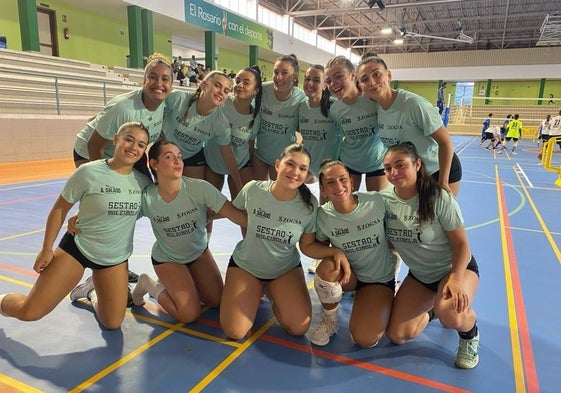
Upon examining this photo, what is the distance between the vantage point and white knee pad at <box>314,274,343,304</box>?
2.85m

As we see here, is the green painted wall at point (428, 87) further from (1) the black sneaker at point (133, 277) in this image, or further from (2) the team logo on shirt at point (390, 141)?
(1) the black sneaker at point (133, 277)

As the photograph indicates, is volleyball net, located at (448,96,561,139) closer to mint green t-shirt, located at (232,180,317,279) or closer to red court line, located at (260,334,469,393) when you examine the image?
mint green t-shirt, located at (232,180,317,279)

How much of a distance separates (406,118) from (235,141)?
1.53 meters

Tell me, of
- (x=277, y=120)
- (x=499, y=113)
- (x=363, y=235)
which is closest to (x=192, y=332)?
(x=363, y=235)

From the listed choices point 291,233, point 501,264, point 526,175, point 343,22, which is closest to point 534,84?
point 343,22

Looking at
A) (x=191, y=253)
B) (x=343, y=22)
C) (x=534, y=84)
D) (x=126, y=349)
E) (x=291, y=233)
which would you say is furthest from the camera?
(x=534, y=84)

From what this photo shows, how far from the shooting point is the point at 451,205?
2.72 meters

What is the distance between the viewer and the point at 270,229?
294 centimetres

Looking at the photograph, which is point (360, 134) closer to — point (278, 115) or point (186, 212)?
point (278, 115)

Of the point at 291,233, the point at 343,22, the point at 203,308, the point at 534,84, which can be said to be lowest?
the point at 203,308

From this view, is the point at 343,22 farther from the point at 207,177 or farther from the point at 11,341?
the point at 11,341

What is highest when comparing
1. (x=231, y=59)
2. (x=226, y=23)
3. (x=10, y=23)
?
(x=226, y=23)

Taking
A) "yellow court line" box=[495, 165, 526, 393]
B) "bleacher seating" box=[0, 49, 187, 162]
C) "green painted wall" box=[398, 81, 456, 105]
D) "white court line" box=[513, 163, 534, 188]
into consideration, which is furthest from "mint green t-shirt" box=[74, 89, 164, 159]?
"green painted wall" box=[398, 81, 456, 105]

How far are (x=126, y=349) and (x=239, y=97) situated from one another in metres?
2.25
